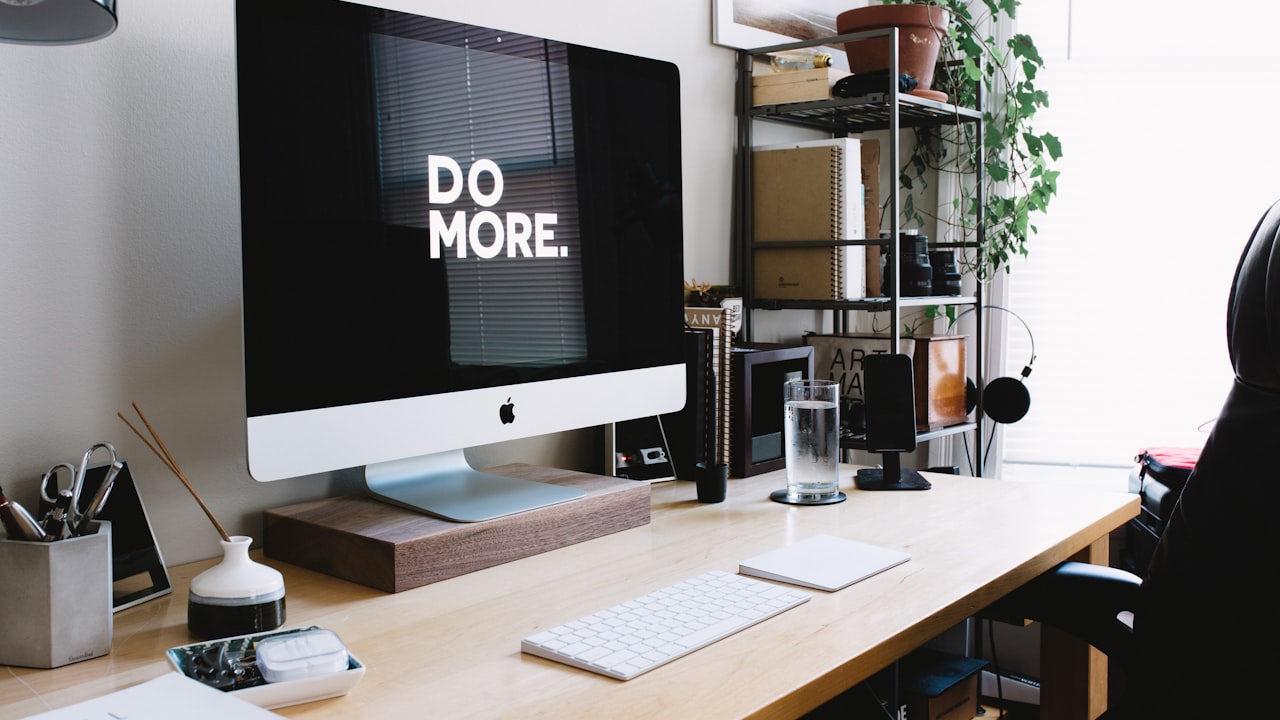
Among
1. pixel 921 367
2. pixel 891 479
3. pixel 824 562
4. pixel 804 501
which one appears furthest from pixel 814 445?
pixel 921 367

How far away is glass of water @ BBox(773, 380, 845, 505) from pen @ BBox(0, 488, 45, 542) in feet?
3.39

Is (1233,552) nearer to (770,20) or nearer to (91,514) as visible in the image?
(91,514)

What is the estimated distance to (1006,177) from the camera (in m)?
2.54

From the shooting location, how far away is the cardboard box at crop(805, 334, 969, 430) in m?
2.20

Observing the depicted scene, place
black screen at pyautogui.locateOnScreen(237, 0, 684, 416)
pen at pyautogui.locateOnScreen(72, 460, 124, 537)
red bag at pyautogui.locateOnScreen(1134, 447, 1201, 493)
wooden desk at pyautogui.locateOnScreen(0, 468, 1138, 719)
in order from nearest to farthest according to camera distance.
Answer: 1. wooden desk at pyautogui.locateOnScreen(0, 468, 1138, 719)
2. pen at pyautogui.locateOnScreen(72, 460, 124, 537)
3. black screen at pyautogui.locateOnScreen(237, 0, 684, 416)
4. red bag at pyautogui.locateOnScreen(1134, 447, 1201, 493)

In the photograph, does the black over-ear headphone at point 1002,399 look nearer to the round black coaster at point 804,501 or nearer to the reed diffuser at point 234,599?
the round black coaster at point 804,501

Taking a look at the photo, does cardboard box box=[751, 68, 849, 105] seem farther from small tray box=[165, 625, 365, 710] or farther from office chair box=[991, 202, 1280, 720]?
small tray box=[165, 625, 365, 710]

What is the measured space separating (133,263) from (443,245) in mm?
360

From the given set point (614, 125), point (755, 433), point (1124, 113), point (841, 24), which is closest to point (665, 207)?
point (614, 125)

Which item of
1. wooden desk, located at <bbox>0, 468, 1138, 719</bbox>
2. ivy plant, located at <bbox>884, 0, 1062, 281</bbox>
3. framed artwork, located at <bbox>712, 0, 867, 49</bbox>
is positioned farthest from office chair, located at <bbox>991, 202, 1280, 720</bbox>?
ivy plant, located at <bbox>884, 0, 1062, 281</bbox>

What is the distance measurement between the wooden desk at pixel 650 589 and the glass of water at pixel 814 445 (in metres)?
0.05

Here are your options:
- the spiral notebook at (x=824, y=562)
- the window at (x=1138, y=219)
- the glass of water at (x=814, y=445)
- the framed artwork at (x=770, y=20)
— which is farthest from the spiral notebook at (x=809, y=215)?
the spiral notebook at (x=824, y=562)

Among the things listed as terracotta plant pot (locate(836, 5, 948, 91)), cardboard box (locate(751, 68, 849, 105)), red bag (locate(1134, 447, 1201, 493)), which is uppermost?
terracotta plant pot (locate(836, 5, 948, 91))

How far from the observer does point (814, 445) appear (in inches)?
63.0
